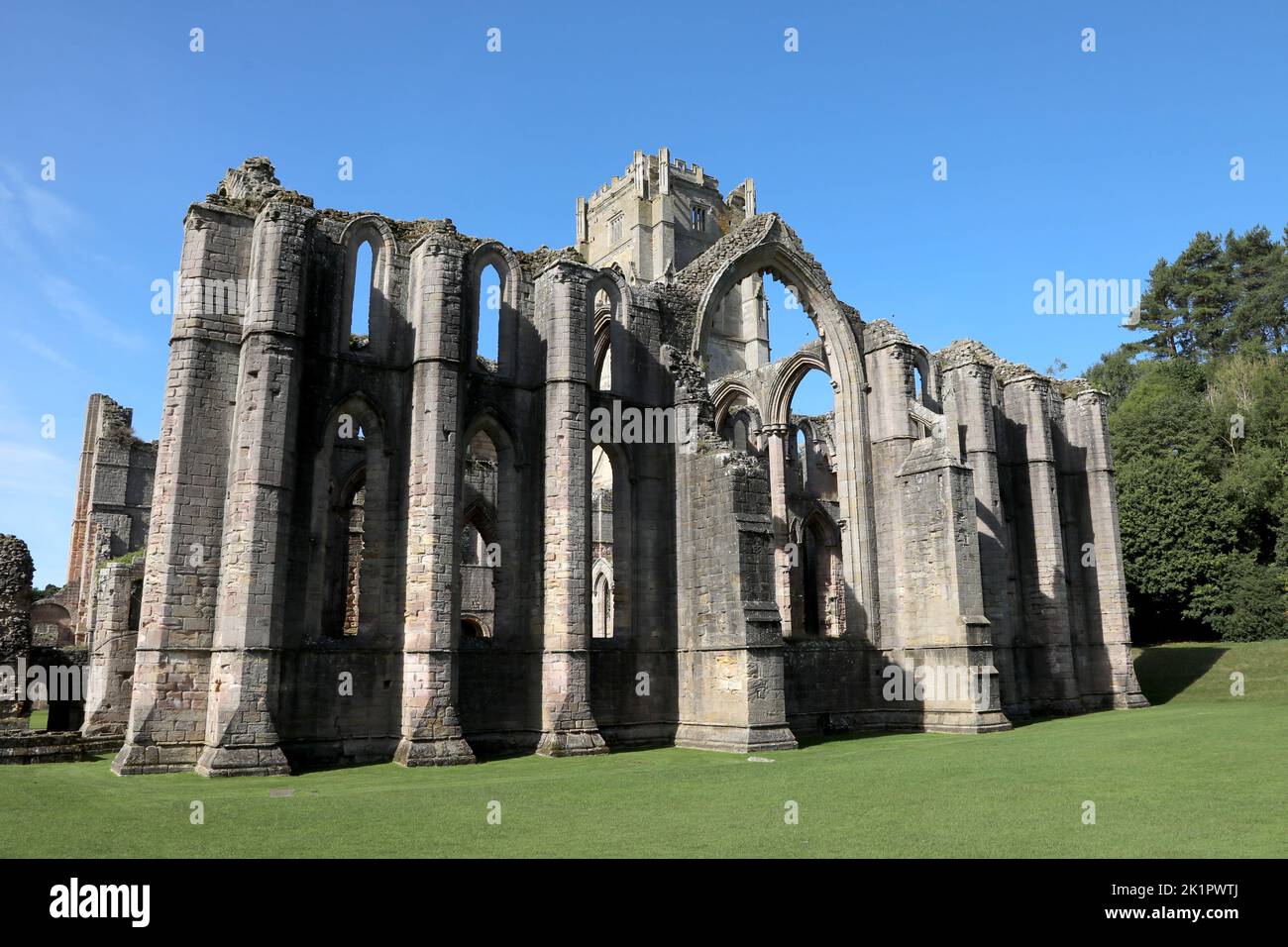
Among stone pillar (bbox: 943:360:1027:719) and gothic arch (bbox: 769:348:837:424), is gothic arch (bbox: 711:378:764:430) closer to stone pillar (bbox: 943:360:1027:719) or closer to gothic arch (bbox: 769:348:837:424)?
gothic arch (bbox: 769:348:837:424)

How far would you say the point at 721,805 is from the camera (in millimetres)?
9734

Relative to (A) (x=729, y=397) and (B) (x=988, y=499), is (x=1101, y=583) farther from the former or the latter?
(A) (x=729, y=397)

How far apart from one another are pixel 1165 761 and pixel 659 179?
45.8 m

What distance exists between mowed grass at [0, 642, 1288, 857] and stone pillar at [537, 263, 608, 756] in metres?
0.91

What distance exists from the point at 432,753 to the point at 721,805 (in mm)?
5909

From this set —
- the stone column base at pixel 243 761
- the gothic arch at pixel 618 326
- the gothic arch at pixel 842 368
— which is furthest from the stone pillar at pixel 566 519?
the stone column base at pixel 243 761

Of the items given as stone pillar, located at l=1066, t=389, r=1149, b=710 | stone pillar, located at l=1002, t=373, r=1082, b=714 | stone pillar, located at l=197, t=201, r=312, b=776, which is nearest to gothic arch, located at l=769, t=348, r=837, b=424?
stone pillar, located at l=1002, t=373, r=1082, b=714

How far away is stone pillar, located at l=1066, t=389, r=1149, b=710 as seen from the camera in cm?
2459

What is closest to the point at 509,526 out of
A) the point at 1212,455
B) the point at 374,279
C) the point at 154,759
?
the point at 374,279

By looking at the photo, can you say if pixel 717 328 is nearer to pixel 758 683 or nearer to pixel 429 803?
pixel 758 683

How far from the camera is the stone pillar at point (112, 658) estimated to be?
16406mm

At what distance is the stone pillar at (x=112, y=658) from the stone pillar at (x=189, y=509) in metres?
3.24

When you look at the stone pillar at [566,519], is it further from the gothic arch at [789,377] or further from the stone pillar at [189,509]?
the gothic arch at [789,377]
